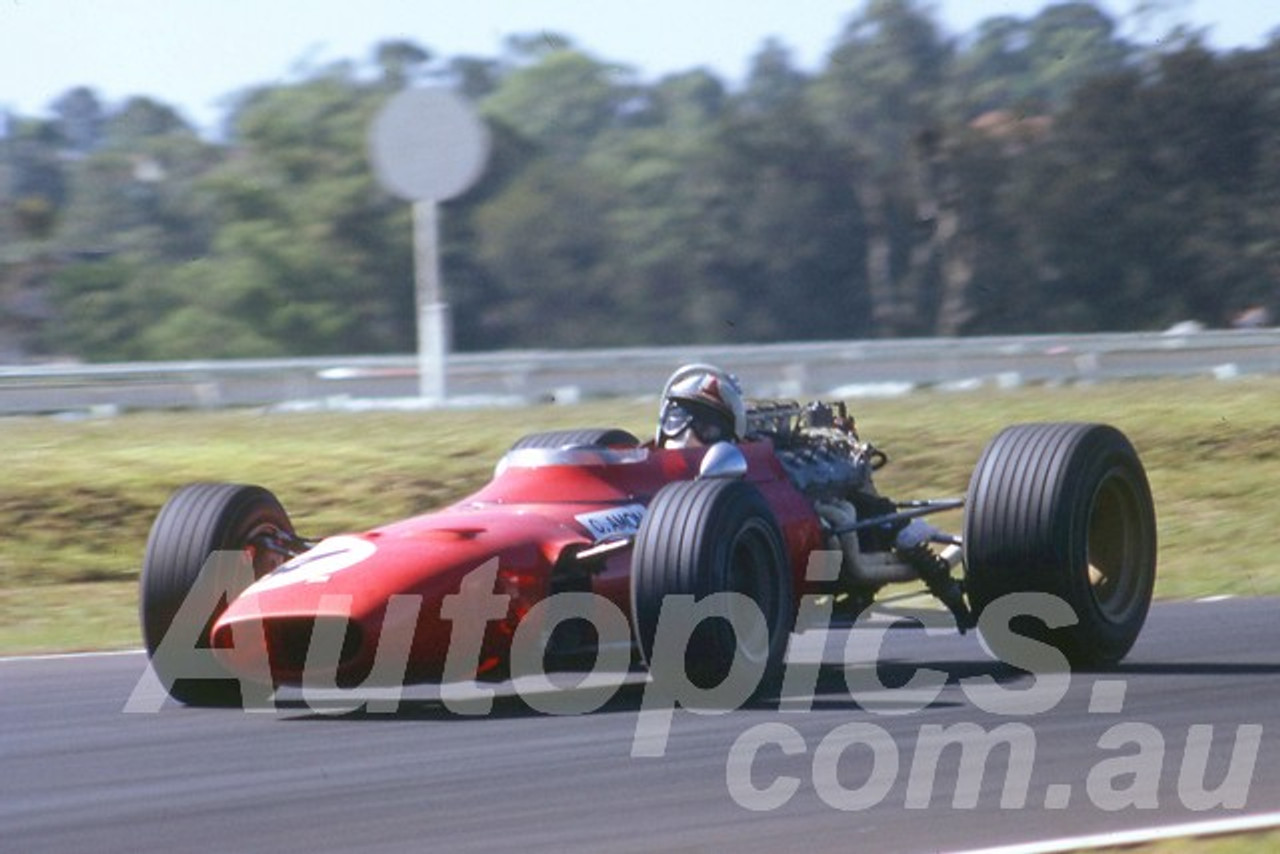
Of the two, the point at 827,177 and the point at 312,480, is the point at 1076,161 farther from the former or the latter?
the point at 312,480

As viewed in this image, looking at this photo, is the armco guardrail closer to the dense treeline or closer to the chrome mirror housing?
the dense treeline

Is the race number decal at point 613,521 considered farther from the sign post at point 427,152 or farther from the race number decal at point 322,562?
the sign post at point 427,152

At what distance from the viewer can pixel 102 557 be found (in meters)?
16.5

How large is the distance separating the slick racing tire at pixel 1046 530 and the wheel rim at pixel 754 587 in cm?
100

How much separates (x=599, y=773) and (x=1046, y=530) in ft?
9.68

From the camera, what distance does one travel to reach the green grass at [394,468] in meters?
15.3

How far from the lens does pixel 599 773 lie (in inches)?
300

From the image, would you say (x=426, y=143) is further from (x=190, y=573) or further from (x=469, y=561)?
(x=469, y=561)

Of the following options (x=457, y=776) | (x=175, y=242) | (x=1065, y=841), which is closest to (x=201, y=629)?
(x=457, y=776)

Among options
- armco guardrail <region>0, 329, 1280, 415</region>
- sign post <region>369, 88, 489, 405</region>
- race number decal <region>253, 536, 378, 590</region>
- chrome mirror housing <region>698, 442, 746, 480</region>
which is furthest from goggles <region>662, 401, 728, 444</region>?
sign post <region>369, 88, 489, 405</region>

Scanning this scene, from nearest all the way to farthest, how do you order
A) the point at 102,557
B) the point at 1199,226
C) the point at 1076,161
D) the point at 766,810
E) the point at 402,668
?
the point at 766,810
the point at 402,668
the point at 102,557
the point at 1199,226
the point at 1076,161

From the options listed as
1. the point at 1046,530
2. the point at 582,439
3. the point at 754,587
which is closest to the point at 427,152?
the point at 582,439

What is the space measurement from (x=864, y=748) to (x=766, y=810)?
104 cm

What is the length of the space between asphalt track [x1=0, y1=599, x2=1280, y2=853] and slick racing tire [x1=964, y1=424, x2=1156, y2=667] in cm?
21
